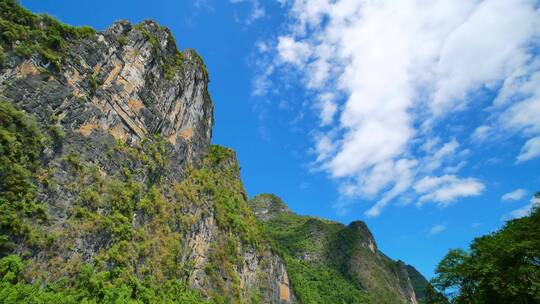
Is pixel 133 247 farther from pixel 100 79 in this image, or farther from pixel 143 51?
pixel 143 51

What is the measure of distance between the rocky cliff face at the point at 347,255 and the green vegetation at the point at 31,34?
3232 inches

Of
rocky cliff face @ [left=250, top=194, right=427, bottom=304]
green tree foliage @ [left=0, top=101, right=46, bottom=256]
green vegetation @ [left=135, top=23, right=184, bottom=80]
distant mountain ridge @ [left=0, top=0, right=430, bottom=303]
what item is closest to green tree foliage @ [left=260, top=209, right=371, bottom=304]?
rocky cliff face @ [left=250, top=194, right=427, bottom=304]

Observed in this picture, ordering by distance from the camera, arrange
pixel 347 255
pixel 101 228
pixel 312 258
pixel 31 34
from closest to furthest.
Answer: pixel 101 228 < pixel 31 34 < pixel 347 255 < pixel 312 258

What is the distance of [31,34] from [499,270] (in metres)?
39.6

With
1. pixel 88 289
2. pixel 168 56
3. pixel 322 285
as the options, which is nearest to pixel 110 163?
pixel 88 289

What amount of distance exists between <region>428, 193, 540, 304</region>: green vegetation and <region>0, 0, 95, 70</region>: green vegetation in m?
37.0

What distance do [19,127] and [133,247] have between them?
43.3 ft

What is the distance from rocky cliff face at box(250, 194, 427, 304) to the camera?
109 m

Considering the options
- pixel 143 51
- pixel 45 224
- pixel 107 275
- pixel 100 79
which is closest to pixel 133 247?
pixel 107 275

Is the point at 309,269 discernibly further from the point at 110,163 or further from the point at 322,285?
the point at 110,163

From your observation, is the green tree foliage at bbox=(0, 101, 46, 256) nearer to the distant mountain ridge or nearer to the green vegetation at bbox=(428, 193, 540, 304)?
the distant mountain ridge

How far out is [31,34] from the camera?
2897 centimetres

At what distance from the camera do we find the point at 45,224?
2447cm

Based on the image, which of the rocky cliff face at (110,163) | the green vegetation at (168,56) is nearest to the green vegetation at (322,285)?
the rocky cliff face at (110,163)
